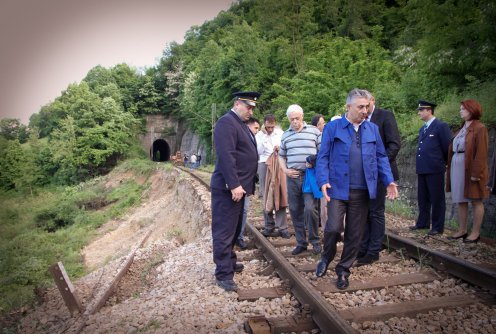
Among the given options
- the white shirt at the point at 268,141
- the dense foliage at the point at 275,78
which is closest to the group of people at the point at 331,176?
the white shirt at the point at 268,141

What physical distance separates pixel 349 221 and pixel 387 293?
0.81 meters

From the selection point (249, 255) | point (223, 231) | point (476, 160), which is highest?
point (476, 160)

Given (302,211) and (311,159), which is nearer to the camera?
(311,159)

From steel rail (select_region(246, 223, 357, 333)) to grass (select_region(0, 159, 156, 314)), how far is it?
264 inches

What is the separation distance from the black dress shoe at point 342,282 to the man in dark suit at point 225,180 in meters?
1.15

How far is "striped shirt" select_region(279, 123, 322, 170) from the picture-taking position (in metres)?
4.87

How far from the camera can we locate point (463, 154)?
5137 millimetres

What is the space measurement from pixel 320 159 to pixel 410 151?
5904mm

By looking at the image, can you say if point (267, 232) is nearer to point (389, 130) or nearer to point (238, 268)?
point (238, 268)

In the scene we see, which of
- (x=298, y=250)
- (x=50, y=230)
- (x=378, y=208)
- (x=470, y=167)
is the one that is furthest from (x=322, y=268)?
(x=50, y=230)

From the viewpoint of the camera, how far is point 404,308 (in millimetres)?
3170

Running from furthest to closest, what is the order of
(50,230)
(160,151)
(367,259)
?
(160,151) < (50,230) < (367,259)

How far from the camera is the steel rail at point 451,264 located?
3494 millimetres

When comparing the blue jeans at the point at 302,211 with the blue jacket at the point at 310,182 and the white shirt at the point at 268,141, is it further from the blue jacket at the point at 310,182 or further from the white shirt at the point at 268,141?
the white shirt at the point at 268,141
